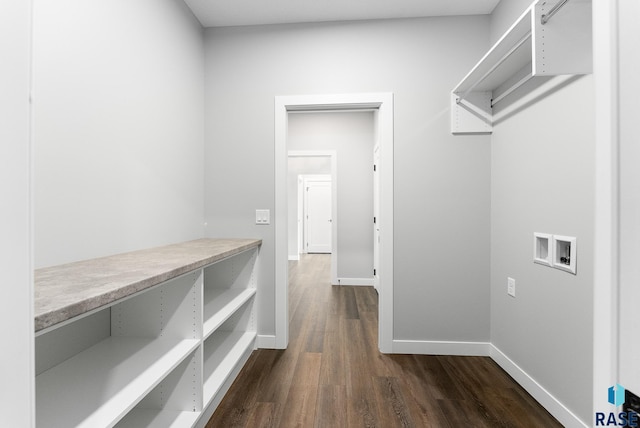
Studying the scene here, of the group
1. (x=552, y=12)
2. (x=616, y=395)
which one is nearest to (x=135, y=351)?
(x=616, y=395)

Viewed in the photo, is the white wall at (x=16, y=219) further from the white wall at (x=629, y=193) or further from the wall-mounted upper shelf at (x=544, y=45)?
the wall-mounted upper shelf at (x=544, y=45)

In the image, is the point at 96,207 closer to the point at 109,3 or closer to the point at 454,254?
the point at 109,3

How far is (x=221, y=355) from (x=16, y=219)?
1.75m

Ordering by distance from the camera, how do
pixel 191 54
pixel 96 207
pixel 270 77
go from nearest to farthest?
pixel 96 207 < pixel 191 54 < pixel 270 77

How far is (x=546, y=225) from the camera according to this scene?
5.62 ft

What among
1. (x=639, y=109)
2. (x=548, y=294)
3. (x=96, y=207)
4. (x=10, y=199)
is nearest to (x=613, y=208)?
(x=639, y=109)

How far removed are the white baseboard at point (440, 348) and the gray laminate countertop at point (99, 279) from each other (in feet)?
5.27

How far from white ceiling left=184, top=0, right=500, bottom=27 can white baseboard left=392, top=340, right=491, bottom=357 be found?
8.28 ft

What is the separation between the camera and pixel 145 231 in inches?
69.0

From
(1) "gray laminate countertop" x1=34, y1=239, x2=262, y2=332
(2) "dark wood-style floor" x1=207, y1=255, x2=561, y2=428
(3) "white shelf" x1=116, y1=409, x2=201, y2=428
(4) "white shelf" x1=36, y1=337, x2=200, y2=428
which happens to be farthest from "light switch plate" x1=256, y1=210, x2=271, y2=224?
(3) "white shelf" x1=116, y1=409, x2=201, y2=428

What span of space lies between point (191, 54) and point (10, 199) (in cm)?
224

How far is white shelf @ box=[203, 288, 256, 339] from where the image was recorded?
1.64 m

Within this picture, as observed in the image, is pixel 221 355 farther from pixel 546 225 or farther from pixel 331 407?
pixel 546 225

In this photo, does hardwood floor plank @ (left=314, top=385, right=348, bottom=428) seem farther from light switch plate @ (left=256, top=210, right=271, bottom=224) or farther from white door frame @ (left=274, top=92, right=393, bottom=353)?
light switch plate @ (left=256, top=210, right=271, bottom=224)
